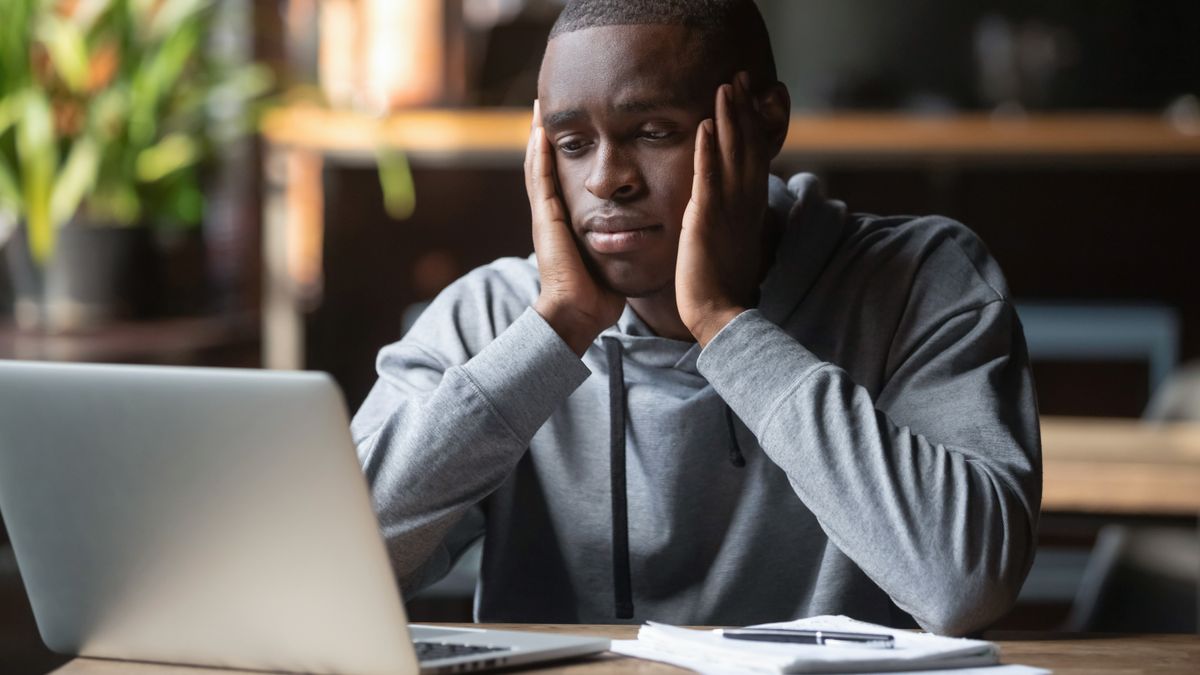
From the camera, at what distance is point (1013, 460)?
4.08ft

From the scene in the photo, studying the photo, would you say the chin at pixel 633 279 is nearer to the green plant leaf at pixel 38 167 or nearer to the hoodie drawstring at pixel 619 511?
the hoodie drawstring at pixel 619 511

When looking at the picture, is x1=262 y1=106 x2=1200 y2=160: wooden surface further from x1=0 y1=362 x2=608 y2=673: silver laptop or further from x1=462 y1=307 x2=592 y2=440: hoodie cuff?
x1=0 y1=362 x2=608 y2=673: silver laptop

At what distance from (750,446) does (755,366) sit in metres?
0.20

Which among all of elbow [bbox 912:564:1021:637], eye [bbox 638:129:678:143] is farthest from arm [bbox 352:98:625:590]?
elbow [bbox 912:564:1021:637]

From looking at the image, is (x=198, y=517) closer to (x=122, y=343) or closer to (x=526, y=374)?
(x=526, y=374)

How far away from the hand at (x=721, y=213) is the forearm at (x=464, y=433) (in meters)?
0.11

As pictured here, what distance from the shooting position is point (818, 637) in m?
1.05

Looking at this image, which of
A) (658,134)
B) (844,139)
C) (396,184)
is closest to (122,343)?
(396,184)

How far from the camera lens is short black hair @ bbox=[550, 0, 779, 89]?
4.31 ft

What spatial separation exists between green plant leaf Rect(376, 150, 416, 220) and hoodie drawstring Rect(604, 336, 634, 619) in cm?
230

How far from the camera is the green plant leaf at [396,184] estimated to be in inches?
147

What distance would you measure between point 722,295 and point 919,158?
8.35 ft

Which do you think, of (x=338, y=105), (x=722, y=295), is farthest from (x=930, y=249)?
(x=338, y=105)

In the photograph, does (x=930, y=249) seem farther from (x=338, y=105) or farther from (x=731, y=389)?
(x=338, y=105)
